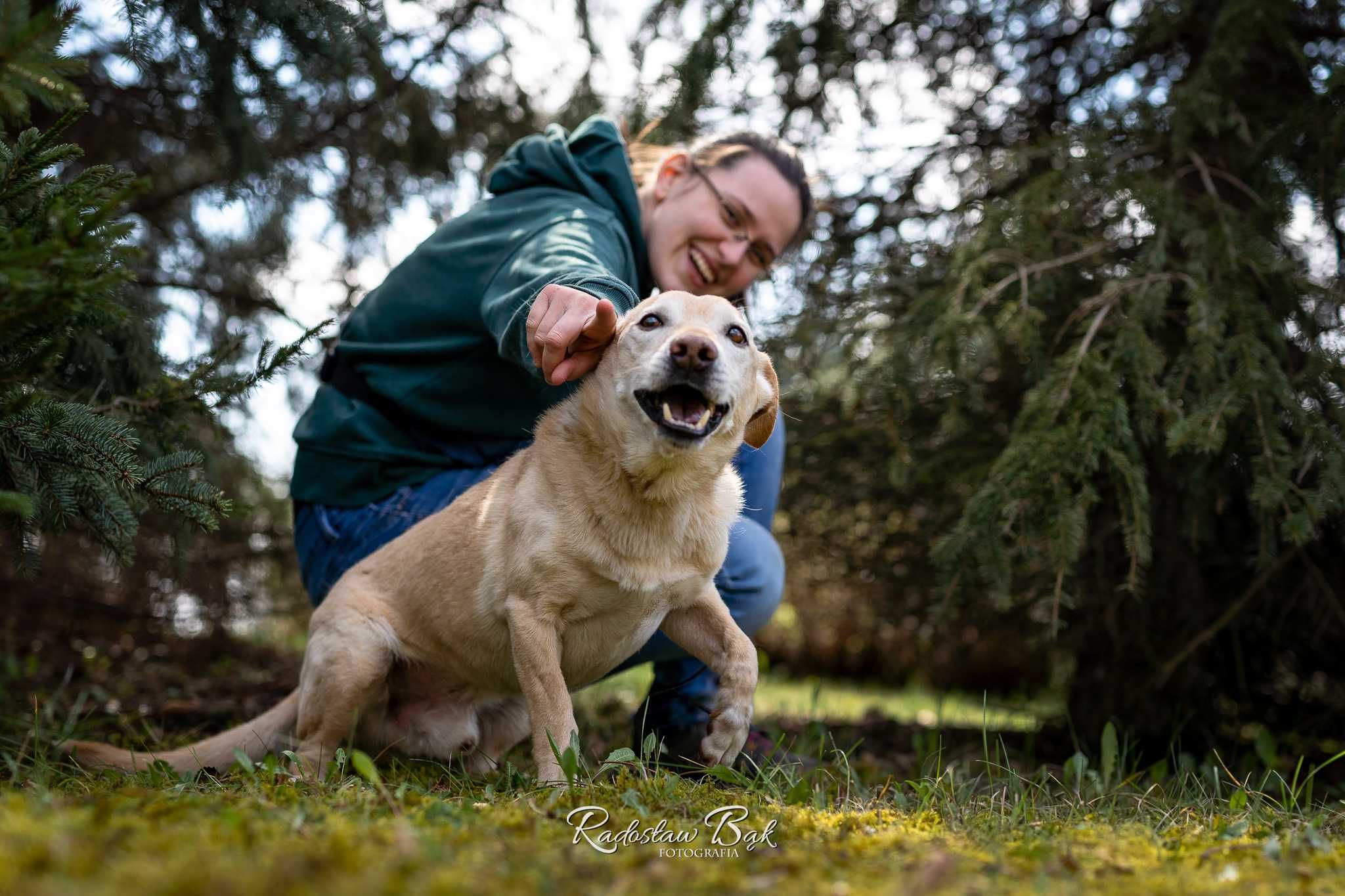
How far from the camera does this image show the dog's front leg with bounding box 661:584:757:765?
2518 millimetres

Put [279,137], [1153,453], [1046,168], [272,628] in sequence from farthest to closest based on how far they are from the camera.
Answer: [272,628]
[279,137]
[1046,168]
[1153,453]

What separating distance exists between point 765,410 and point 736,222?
3.12 ft

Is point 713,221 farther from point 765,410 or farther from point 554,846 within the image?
point 554,846

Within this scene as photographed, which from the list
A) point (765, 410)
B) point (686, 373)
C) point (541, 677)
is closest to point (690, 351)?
point (686, 373)

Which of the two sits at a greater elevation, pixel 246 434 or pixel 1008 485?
pixel 246 434

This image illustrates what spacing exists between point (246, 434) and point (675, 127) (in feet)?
8.64

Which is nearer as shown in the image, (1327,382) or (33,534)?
(33,534)

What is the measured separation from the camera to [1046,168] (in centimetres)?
404

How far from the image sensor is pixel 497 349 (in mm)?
3064

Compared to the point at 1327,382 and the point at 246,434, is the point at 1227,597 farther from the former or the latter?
the point at 246,434

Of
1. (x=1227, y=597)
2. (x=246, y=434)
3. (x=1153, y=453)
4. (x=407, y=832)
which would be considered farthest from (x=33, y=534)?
(x=1227, y=597)

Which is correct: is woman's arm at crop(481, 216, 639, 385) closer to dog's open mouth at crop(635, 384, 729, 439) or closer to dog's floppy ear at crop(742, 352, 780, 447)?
dog's open mouth at crop(635, 384, 729, 439)

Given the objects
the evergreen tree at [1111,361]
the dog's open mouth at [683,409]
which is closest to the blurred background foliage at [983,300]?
the evergreen tree at [1111,361]

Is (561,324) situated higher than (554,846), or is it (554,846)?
(561,324)
